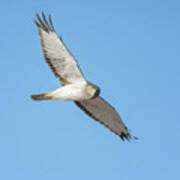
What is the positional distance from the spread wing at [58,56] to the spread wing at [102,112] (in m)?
1.71

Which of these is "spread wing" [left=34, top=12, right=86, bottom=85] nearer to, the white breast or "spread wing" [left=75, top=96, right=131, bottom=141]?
the white breast

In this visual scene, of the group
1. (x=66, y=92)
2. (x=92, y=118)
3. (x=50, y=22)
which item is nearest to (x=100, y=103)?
(x=92, y=118)

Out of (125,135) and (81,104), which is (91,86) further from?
(125,135)

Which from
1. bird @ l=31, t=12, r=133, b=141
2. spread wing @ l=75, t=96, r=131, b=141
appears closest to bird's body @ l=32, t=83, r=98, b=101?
bird @ l=31, t=12, r=133, b=141

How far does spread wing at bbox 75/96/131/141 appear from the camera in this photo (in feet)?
50.9

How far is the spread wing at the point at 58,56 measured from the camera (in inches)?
536

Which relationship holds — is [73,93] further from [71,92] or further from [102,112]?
[102,112]

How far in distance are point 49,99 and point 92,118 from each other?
239cm

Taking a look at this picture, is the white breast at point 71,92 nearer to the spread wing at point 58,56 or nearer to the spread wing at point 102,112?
the spread wing at point 58,56

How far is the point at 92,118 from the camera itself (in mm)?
15789

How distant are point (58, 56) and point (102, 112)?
2937 millimetres

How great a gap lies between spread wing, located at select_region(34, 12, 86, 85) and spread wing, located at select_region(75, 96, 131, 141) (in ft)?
5.61

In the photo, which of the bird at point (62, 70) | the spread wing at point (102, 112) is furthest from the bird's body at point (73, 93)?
the spread wing at point (102, 112)

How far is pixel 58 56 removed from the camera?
13820mm
